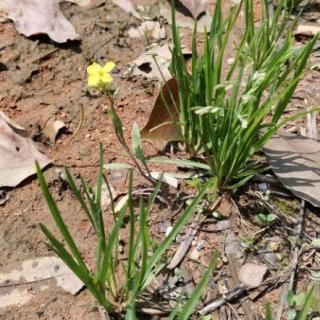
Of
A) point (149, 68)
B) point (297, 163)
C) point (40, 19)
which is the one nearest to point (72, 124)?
point (149, 68)

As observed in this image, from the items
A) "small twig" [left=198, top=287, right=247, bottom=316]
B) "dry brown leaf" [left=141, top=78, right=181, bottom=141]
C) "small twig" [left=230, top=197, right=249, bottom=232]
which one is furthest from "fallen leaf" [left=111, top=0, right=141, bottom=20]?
"small twig" [left=198, top=287, right=247, bottom=316]

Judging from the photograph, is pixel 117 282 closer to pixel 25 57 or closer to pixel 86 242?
pixel 86 242

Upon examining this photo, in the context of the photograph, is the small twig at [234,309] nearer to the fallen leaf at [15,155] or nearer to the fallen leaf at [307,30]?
the fallen leaf at [15,155]

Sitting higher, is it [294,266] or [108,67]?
[108,67]

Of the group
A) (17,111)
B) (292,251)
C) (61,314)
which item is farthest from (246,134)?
(17,111)

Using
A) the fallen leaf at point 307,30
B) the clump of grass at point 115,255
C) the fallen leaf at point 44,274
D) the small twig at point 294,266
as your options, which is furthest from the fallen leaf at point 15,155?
the fallen leaf at point 307,30

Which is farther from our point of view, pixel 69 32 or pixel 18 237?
pixel 69 32

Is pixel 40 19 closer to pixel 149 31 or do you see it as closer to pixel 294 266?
pixel 149 31
